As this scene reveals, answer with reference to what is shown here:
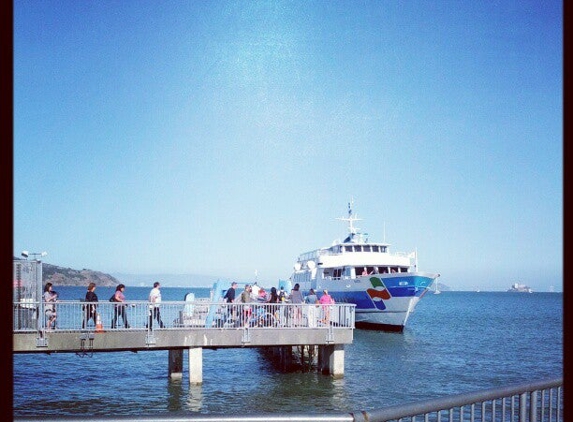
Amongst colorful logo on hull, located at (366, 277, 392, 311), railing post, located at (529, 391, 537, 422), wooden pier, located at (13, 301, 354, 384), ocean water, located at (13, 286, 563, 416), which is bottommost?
ocean water, located at (13, 286, 563, 416)

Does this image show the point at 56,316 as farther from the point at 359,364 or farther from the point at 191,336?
the point at 359,364

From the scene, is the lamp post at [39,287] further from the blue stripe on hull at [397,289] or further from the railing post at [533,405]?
the blue stripe on hull at [397,289]

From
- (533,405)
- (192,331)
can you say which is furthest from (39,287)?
(533,405)

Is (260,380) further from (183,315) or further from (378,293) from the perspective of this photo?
(378,293)

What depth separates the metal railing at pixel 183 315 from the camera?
18.5 metres

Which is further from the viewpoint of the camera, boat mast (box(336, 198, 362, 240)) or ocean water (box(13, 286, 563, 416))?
boat mast (box(336, 198, 362, 240))

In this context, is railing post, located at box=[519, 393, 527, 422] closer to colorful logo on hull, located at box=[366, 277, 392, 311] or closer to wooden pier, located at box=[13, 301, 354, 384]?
wooden pier, located at box=[13, 301, 354, 384]

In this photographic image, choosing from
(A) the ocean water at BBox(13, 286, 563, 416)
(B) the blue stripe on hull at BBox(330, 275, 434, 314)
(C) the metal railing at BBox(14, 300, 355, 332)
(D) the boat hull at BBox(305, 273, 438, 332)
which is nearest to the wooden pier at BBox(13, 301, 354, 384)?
(C) the metal railing at BBox(14, 300, 355, 332)

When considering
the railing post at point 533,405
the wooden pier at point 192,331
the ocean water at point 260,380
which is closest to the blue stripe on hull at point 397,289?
the ocean water at point 260,380

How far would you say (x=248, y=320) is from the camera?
20.8 m

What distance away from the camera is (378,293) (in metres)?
46.9

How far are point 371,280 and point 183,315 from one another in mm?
27509

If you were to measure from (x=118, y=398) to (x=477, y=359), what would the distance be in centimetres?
2284

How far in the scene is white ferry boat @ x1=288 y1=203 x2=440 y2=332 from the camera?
45.8 meters
